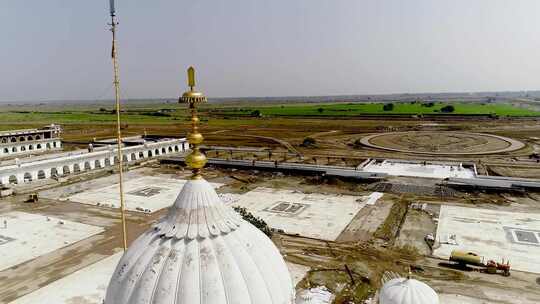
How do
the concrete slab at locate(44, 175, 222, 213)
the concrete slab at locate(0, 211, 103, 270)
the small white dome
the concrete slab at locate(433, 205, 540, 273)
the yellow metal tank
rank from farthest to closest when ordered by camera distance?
the concrete slab at locate(44, 175, 222, 213) < the concrete slab at locate(0, 211, 103, 270) < the concrete slab at locate(433, 205, 540, 273) < the yellow metal tank < the small white dome

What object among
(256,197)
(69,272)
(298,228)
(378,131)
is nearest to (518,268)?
(298,228)

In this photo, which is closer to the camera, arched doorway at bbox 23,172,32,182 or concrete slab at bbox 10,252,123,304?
concrete slab at bbox 10,252,123,304

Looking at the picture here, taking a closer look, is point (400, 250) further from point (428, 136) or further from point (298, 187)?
point (428, 136)

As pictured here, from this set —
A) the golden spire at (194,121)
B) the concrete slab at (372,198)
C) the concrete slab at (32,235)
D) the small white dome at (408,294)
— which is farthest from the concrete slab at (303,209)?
the golden spire at (194,121)

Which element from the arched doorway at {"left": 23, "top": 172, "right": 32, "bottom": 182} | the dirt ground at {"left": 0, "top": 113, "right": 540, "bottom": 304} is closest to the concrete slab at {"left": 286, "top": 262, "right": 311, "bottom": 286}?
the dirt ground at {"left": 0, "top": 113, "right": 540, "bottom": 304}

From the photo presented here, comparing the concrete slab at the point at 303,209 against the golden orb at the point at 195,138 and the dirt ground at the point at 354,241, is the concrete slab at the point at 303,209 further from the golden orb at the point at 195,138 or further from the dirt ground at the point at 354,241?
the golden orb at the point at 195,138

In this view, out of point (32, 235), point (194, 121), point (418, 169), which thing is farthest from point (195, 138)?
point (418, 169)

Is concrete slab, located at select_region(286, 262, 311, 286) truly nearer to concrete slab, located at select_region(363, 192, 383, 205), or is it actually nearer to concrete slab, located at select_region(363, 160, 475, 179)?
concrete slab, located at select_region(363, 192, 383, 205)

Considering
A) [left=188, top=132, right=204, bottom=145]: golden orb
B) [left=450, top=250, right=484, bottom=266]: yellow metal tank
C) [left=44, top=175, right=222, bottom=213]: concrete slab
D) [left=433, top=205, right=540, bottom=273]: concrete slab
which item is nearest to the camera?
[left=188, top=132, right=204, bottom=145]: golden orb
